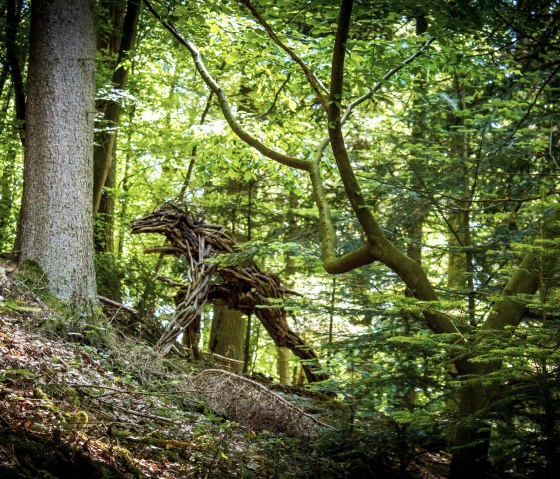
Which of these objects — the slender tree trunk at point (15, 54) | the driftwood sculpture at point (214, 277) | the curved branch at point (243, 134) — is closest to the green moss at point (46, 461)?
the curved branch at point (243, 134)

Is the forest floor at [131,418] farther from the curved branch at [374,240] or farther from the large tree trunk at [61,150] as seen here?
the curved branch at [374,240]

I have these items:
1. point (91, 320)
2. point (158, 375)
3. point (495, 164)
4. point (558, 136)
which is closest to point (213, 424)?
point (158, 375)

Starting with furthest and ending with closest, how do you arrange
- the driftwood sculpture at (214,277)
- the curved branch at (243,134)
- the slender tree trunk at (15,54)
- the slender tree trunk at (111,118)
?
the slender tree trunk at (111,118) → the slender tree trunk at (15,54) → the driftwood sculpture at (214,277) → the curved branch at (243,134)

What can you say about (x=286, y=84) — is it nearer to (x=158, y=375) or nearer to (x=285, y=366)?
(x=158, y=375)

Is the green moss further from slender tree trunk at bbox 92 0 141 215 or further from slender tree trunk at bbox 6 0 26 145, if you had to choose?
slender tree trunk at bbox 6 0 26 145

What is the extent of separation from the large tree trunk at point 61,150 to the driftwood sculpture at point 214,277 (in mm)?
1432

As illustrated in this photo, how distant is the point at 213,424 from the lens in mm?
4879

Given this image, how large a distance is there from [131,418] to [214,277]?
3803mm

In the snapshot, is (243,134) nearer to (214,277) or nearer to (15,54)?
(214,277)

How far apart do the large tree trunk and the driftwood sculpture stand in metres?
1.43

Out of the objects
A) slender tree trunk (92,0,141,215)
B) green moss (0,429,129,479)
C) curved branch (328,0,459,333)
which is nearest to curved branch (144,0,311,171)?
curved branch (328,0,459,333)

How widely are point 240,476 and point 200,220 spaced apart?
4.32m

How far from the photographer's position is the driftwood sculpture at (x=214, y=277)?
282 inches

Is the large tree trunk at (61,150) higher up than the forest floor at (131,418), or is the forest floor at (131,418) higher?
the large tree trunk at (61,150)
